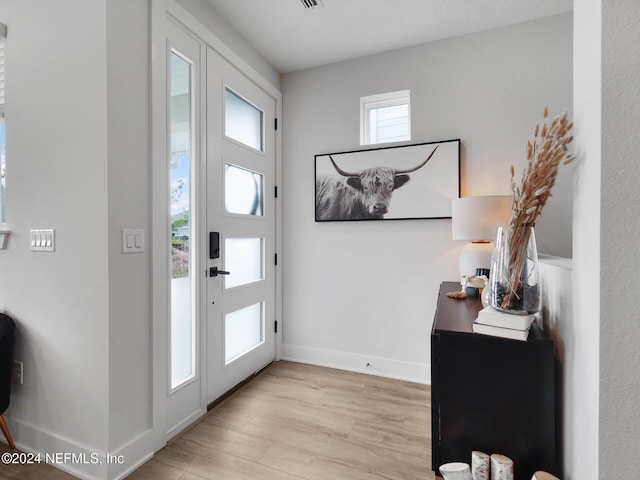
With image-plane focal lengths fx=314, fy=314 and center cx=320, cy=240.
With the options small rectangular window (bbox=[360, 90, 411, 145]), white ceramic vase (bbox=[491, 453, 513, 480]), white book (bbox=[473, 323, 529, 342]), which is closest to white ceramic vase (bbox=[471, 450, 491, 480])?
white ceramic vase (bbox=[491, 453, 513, 480])

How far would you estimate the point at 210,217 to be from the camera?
2.12m

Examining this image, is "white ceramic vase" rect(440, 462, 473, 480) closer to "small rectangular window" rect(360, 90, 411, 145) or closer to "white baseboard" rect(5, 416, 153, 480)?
"white baseboard" rect(5, 416, 153, 480)

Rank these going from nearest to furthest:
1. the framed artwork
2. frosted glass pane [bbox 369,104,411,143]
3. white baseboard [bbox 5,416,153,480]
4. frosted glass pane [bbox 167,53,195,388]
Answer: white baseboard [bbox 5,416,153,480] → frosted glass pane [bbox 167,53,195,388] → the framed artwork → frosted glass pane [bbox 369,104,411,143]

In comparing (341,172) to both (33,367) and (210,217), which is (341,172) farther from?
(33,367)

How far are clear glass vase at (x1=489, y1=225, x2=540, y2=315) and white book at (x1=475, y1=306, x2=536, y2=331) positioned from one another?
3 cm

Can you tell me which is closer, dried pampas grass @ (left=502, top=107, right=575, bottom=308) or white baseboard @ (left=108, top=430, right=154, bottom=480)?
dried pampas grass @ (left=502, top=107, right=575, bottom=308)

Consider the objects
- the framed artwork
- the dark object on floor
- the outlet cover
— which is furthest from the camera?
the framed artwork

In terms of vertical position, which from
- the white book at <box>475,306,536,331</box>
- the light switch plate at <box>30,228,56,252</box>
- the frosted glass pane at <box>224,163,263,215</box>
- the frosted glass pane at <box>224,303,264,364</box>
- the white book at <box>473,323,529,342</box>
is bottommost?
the frosted glass pane at <box>224,303,264,364</box>

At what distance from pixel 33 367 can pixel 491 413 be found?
216 centimetres

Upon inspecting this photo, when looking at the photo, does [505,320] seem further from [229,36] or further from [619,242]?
[229,36]

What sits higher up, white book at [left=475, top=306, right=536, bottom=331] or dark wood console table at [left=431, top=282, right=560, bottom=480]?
white book at [left=475, top=306, right=536, bottom=331]

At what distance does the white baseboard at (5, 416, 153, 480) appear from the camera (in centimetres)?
145

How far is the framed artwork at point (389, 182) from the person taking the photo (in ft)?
7.97

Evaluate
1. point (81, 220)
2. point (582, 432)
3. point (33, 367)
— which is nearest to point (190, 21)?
point (81, 220)
